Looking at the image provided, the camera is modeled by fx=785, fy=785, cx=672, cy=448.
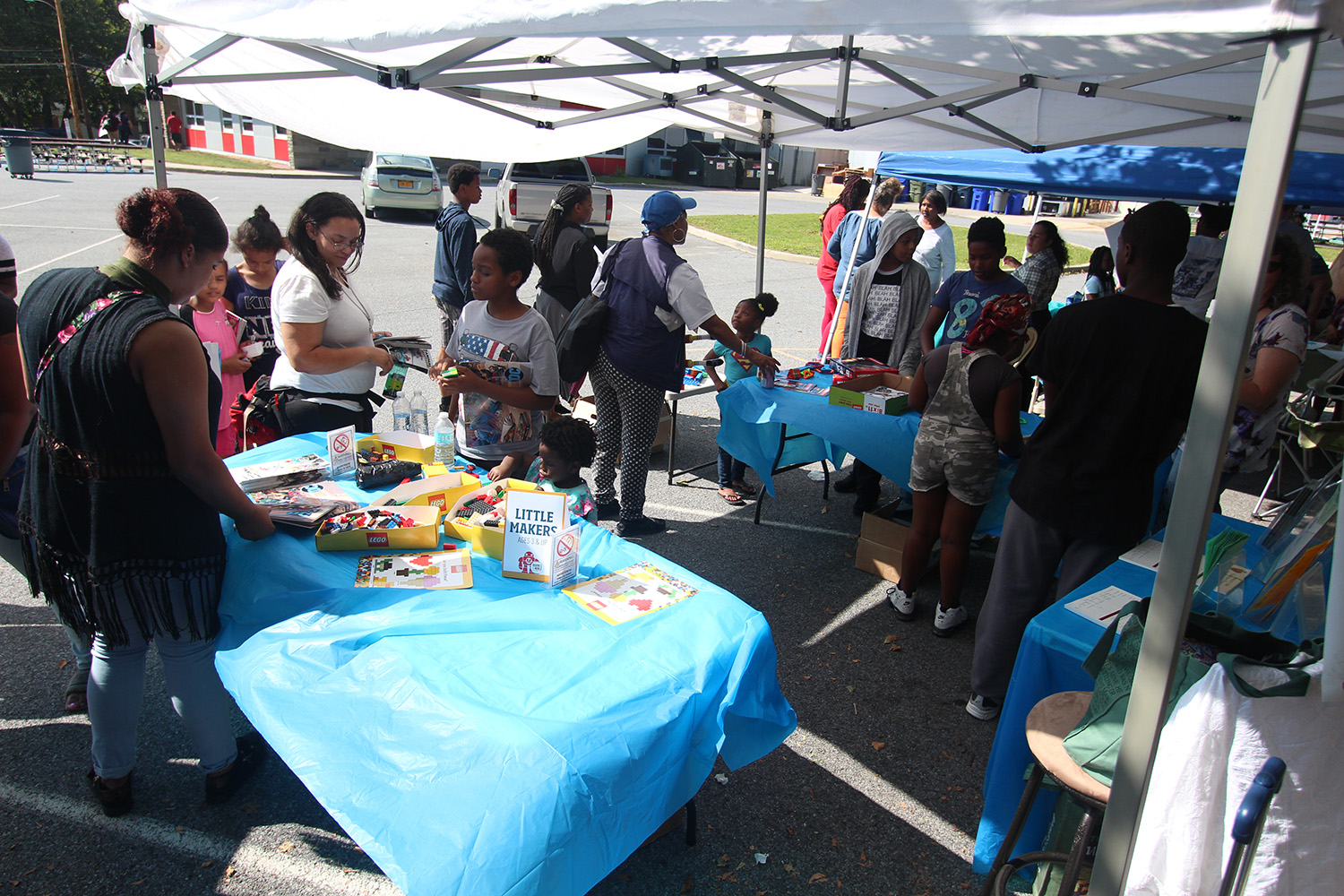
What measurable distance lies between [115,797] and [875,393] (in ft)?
11.7

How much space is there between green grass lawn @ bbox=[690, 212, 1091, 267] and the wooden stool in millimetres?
13797

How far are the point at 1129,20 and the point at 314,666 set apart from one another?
7.08ft

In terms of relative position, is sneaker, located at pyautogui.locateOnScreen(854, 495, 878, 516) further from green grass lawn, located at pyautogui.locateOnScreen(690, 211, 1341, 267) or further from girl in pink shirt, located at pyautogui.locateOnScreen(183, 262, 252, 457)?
green grass lawn, located at pyautogui.locateOnScreen(690, 211, 1341, 267)

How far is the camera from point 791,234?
18.2m

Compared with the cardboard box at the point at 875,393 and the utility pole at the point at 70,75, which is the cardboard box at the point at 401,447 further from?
the utility pole at the point at 70,75

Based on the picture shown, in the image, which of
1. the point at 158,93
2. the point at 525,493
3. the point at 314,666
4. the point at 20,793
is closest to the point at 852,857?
the point at 525,493

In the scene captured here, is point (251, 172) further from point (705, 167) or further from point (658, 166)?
point (705, 167)

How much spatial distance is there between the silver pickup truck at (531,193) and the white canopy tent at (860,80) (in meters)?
6.85

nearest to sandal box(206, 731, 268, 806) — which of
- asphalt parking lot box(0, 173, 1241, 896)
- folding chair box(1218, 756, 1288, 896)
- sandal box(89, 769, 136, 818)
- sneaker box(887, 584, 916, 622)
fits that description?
asphalt parking lot box(0, 173, 1241, 896)

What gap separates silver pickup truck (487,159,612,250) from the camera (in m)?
13.0

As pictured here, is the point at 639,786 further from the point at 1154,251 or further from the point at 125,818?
the point at 1154,251

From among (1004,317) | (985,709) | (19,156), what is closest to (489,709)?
(985,709)

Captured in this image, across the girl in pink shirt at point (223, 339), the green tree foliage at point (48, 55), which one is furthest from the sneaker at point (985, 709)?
the green tree foliage at point (48, 55)

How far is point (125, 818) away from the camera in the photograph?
7.67 feet
